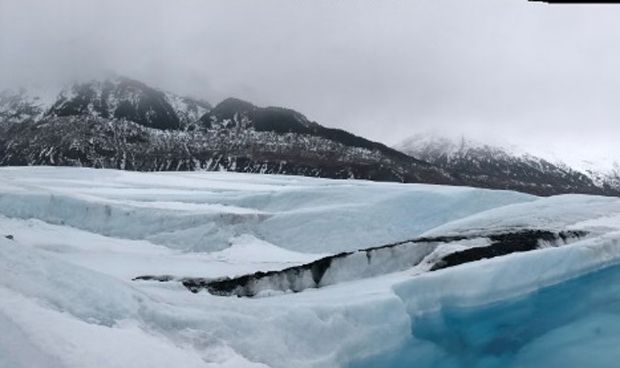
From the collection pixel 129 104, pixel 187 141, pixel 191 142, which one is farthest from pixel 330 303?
pixel 129 104

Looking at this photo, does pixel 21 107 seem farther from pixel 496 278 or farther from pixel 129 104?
pixel 496 278

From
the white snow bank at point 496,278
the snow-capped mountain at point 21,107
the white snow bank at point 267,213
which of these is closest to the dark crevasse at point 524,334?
the white snow bank at point 496,278

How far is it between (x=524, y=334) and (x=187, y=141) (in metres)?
Answer: 148

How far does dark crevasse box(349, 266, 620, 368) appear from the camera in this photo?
32.7 feet

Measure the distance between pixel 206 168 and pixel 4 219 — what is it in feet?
369

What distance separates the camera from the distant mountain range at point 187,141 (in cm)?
14000

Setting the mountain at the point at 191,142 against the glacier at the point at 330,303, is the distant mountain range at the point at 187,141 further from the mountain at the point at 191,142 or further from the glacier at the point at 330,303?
the glacier at the point at 330,303

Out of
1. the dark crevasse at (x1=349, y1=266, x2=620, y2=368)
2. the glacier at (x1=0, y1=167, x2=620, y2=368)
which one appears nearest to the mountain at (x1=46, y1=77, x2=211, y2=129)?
the glacier at (x1=0, y1=167, x2=620, y2=368)

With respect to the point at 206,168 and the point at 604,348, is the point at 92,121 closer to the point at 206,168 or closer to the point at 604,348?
the point at 206,168

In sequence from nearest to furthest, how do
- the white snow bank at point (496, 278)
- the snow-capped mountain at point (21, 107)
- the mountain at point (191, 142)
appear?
1. the white snow bank at point (496, 278)
2. the mountain at point (191, 142)
3. the snow-capped mountain at point (21, 107)

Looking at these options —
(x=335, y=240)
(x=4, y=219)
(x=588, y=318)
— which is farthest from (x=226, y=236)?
(x=588, y=318)

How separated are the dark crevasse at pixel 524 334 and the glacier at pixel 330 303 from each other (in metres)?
0.03

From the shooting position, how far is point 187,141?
6107 inches

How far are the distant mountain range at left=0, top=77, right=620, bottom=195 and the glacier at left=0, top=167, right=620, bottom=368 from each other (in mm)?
107851
